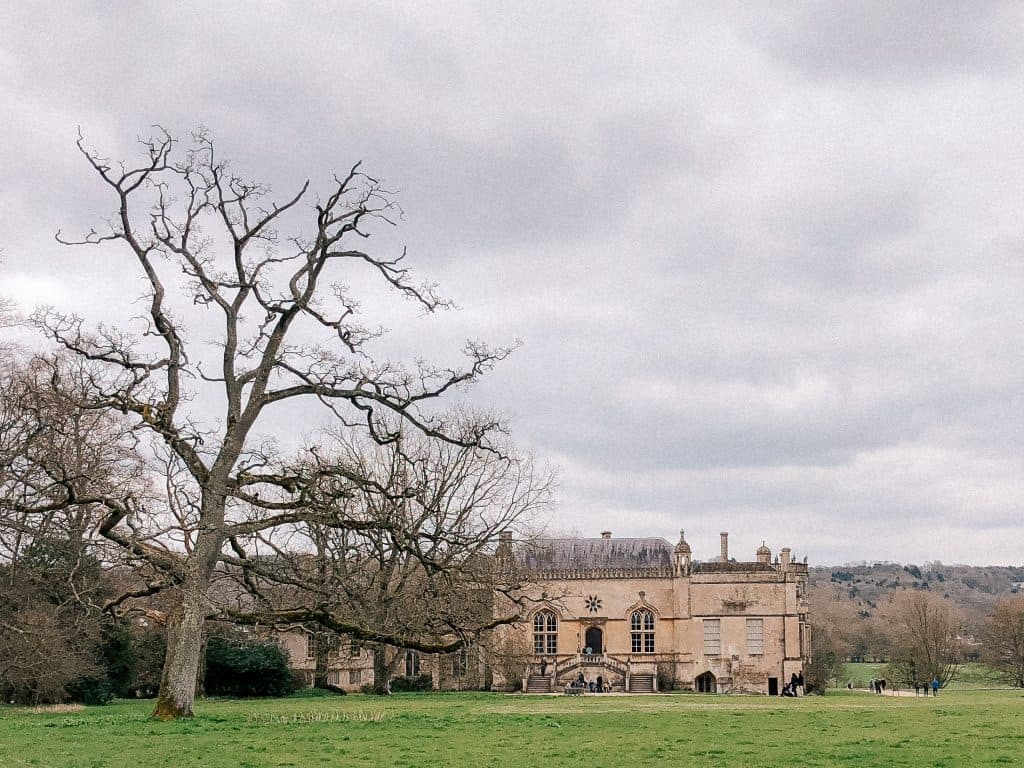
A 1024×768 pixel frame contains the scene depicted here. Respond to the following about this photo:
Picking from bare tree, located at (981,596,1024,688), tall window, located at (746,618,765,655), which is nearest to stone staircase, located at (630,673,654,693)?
tall window, located at (746,618,765,655)

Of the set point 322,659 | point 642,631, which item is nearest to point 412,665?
point 322,659

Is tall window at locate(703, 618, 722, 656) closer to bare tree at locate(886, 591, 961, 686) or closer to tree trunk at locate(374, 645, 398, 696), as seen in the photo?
bare tree at locate(886, 591, 961, 686)

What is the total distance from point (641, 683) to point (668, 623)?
3.82 metres

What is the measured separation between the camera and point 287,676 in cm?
4369

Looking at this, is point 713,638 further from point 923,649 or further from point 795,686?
point 923,649

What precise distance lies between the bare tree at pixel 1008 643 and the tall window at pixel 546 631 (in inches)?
1145

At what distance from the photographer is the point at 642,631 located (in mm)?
58375

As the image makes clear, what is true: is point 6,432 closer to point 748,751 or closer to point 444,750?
point 444,750

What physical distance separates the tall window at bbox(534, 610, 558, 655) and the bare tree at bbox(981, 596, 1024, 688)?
2910 centimetres

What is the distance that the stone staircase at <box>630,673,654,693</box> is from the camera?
55156mm

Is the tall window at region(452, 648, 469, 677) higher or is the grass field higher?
the grass field

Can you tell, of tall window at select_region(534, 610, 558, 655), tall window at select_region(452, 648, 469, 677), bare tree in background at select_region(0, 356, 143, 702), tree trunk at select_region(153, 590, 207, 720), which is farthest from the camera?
tall window at select_region(534, 610, 558, 655)

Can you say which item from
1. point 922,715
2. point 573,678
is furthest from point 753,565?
point 922,715

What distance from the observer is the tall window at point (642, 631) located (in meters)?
58.3
